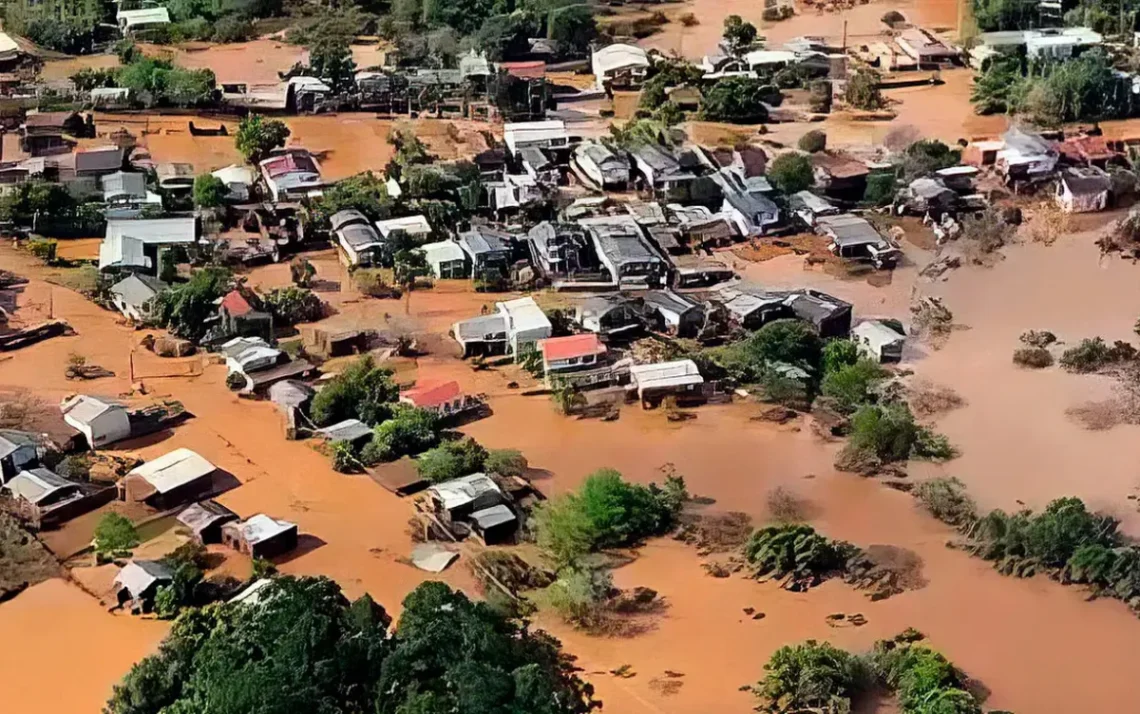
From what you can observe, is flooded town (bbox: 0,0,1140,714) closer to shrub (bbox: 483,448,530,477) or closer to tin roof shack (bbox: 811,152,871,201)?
shrub (bbox: 483,448,530,477)

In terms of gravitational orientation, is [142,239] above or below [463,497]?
above

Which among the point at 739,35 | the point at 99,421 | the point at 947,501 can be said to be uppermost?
the point at 739,35

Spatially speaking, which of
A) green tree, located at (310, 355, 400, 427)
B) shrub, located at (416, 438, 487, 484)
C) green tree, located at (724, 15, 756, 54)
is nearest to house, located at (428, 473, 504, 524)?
shrub, located at (416, 438, 487, 484)

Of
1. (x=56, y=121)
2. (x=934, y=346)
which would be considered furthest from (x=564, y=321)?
(x=56, y=121)

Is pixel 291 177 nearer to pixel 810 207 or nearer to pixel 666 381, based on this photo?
pixel 810 207

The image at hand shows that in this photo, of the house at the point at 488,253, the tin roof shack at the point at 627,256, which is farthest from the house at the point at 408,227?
the tin roof shack at the point at 627,256

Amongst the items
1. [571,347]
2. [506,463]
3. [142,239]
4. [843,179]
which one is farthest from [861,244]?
[142,239]

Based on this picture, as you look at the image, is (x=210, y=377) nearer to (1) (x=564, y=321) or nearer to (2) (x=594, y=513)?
(1) (x=564, y=321)
